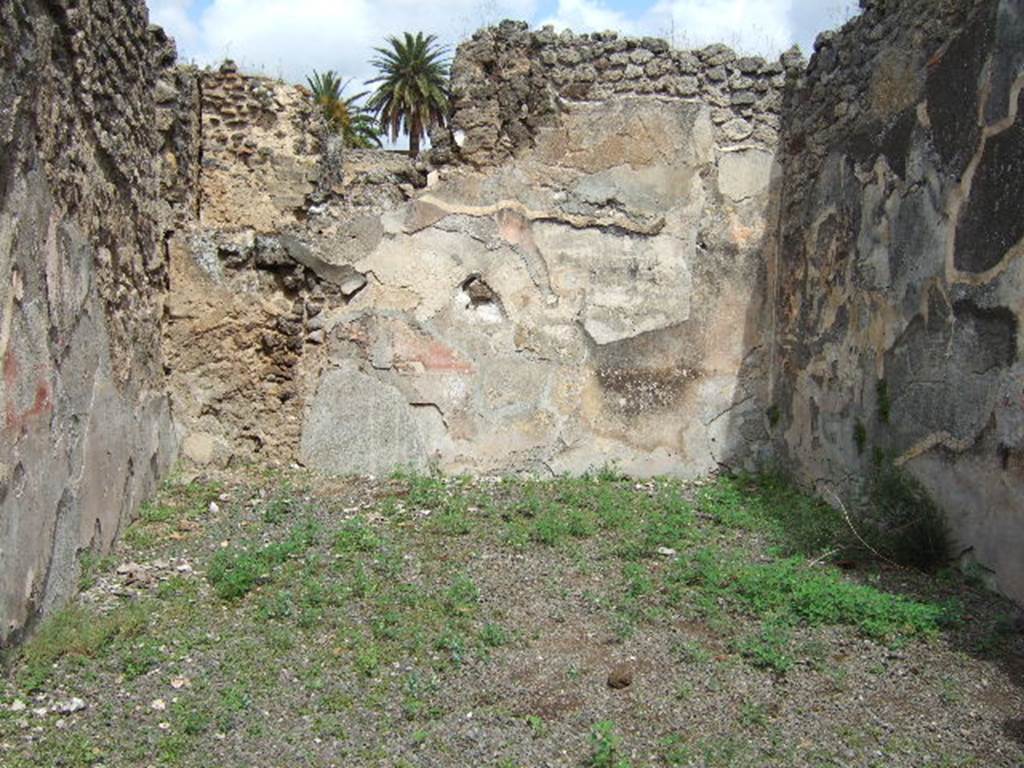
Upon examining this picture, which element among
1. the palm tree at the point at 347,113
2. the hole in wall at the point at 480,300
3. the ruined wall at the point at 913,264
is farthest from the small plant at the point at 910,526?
the palm tree at the point at 347,113

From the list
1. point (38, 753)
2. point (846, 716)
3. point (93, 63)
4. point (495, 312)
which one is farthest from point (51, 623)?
point (495, 312)

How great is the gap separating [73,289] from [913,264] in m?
3.36

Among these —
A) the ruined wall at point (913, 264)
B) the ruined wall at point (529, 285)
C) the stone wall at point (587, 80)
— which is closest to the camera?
the ruined wall at point (913, 264)

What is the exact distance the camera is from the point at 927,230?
411 centimetres

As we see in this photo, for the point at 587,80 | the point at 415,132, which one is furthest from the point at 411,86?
the point at 587,80

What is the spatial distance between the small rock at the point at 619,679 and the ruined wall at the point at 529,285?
2.56 meters

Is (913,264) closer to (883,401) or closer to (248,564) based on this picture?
(883,401)

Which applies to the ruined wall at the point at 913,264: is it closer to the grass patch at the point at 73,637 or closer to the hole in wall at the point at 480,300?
the hole in wall at the point at 480,300

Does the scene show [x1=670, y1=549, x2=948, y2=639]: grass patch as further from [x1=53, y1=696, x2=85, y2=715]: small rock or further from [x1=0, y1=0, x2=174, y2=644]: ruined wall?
[x1=0, y1=0, x2=174, y2=644]: ruined wall

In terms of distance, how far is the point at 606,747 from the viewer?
2.51m

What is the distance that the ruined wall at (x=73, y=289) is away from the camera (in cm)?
299

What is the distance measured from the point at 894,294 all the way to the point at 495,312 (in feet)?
6.92

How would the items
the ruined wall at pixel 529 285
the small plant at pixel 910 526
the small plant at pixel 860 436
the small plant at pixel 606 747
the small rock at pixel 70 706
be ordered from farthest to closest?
the ruined wall at pixel 529 285 < the small plant at pixel 860 436 < the small plant at pixel 910 526 < the small rock at pixel 70 706 < the small plant at pixel 606 747

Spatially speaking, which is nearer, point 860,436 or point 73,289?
point 73,289
